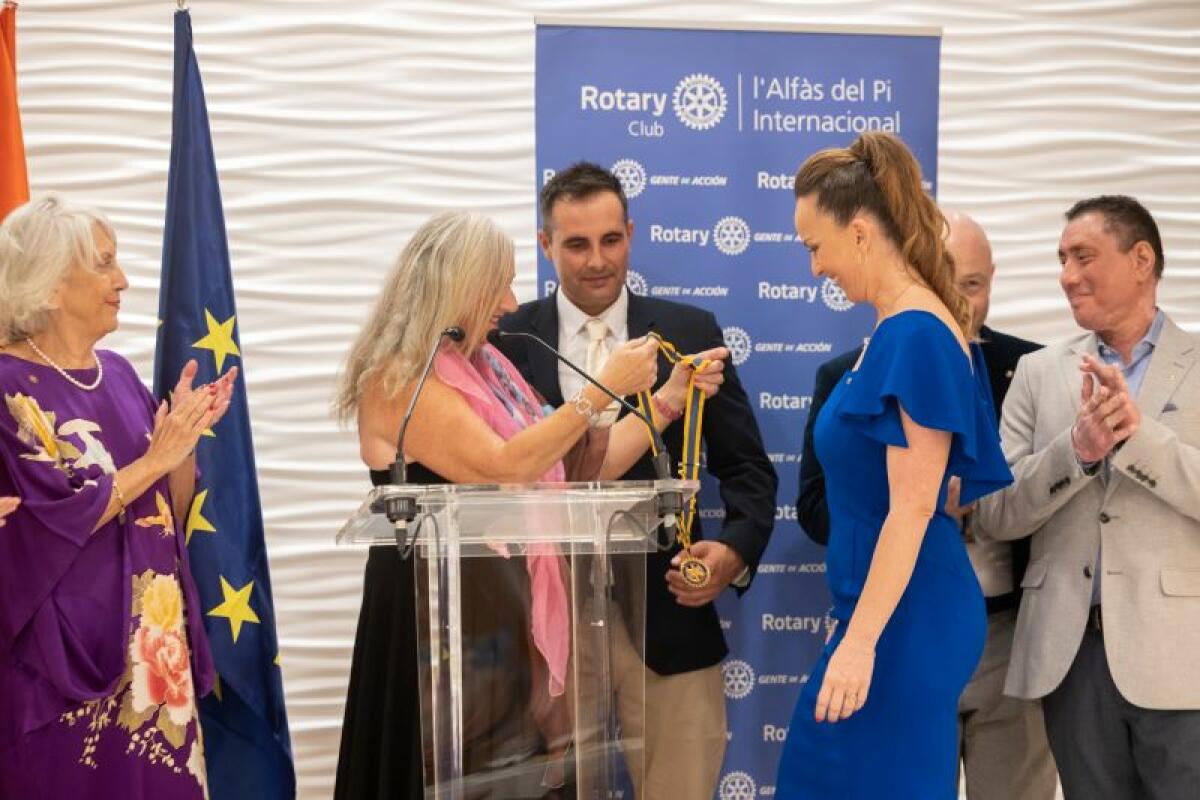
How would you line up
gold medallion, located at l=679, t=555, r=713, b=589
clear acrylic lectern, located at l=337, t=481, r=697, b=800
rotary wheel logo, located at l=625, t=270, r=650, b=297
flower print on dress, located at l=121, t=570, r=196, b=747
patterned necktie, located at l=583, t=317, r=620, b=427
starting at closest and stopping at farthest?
clear acrylic lectern, located at l=337, t=481, r=697, b=800
flower print on dress, located at l=121, t=570, r=196, b=747
gold medallion, located at l=679, t=555, r=713, b=589
patterned necktie, located at l=583, t=317, r=620, b=427
rotary wheel logo, located at l=625, t=270, r=650, b=297

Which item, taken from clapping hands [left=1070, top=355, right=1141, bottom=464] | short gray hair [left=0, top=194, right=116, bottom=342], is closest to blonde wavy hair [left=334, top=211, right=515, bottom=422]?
short gray hair [left=0, top=194, right=116, bottom=342]

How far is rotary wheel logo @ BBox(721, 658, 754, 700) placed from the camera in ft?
12.8

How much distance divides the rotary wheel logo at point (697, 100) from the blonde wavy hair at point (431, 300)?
3.85 ft

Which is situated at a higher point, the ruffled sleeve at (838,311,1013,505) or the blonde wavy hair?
the blonde wavy hair

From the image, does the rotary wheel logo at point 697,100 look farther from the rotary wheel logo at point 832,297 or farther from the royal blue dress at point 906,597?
the royal blue dress at point 906,597

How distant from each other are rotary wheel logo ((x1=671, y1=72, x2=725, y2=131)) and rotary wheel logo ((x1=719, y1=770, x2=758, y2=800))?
1.96m

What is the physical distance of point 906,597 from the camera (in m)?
2.58

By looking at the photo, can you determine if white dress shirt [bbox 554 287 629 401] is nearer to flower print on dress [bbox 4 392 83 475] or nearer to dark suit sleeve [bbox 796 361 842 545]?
dark suit sleeve [bbox 796 361 842 545]

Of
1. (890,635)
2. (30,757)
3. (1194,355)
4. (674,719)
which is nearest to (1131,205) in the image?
(1194,355)

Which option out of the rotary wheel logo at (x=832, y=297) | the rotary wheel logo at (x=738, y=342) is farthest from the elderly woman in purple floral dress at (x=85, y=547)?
the rotary wheel logo at (x=832, y=297)

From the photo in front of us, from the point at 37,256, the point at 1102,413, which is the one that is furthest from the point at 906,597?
the point at 37,256

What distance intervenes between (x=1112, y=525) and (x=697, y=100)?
172cm

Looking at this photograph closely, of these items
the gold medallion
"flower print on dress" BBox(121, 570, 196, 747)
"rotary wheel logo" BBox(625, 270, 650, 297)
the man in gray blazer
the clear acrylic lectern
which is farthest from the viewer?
"rotary wheel logo" BBox(625, 270, 650, 297)

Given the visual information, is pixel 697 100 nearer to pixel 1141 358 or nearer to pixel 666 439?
pixel 666 439
